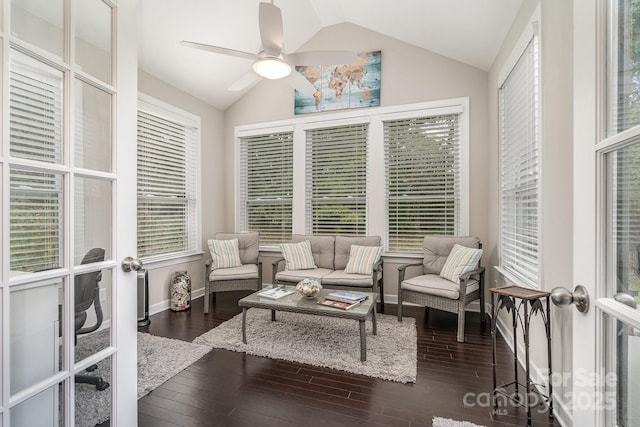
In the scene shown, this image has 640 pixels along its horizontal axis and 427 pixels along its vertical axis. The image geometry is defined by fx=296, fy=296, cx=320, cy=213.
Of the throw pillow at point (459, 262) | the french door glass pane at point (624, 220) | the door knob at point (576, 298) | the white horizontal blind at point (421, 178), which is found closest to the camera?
the french door glass pane at point (624, 220)

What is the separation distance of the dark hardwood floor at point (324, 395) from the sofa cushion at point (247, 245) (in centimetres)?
179

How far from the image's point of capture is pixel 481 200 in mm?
3732

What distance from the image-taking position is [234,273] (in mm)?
3822

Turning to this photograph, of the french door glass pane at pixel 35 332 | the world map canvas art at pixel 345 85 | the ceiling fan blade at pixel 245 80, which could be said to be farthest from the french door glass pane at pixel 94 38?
the world map canvas art at pixel 345 85

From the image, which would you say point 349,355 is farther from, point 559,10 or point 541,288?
point 559,10

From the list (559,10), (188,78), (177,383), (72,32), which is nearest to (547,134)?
(559,10)

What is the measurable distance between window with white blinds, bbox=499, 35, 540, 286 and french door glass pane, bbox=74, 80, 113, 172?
8.77ft

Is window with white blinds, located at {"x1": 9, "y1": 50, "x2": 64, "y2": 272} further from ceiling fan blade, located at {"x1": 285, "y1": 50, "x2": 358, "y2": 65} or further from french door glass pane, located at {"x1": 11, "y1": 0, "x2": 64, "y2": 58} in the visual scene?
ceiling fan blade, located at {"x1": 285, "y1": 50, "x2": 358, "y2": 65}

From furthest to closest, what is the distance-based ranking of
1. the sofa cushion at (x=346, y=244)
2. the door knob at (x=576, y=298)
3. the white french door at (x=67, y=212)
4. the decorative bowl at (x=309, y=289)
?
the sofa cushion at (x=346, y=244) < the decorative bowl at (x=309, y=289) < the white french door at (x=67, y=212) < the door knob at (x=576, y=298)


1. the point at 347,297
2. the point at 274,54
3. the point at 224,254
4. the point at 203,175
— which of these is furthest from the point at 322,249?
the point at 274,54

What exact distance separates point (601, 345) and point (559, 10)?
2078 mm

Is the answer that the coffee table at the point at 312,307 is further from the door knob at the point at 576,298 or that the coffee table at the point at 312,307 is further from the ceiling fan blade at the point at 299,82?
the ceiling fan blade at the point at 299,82

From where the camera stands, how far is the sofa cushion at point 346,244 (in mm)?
4012

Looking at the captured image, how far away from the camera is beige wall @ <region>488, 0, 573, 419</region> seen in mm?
1726
